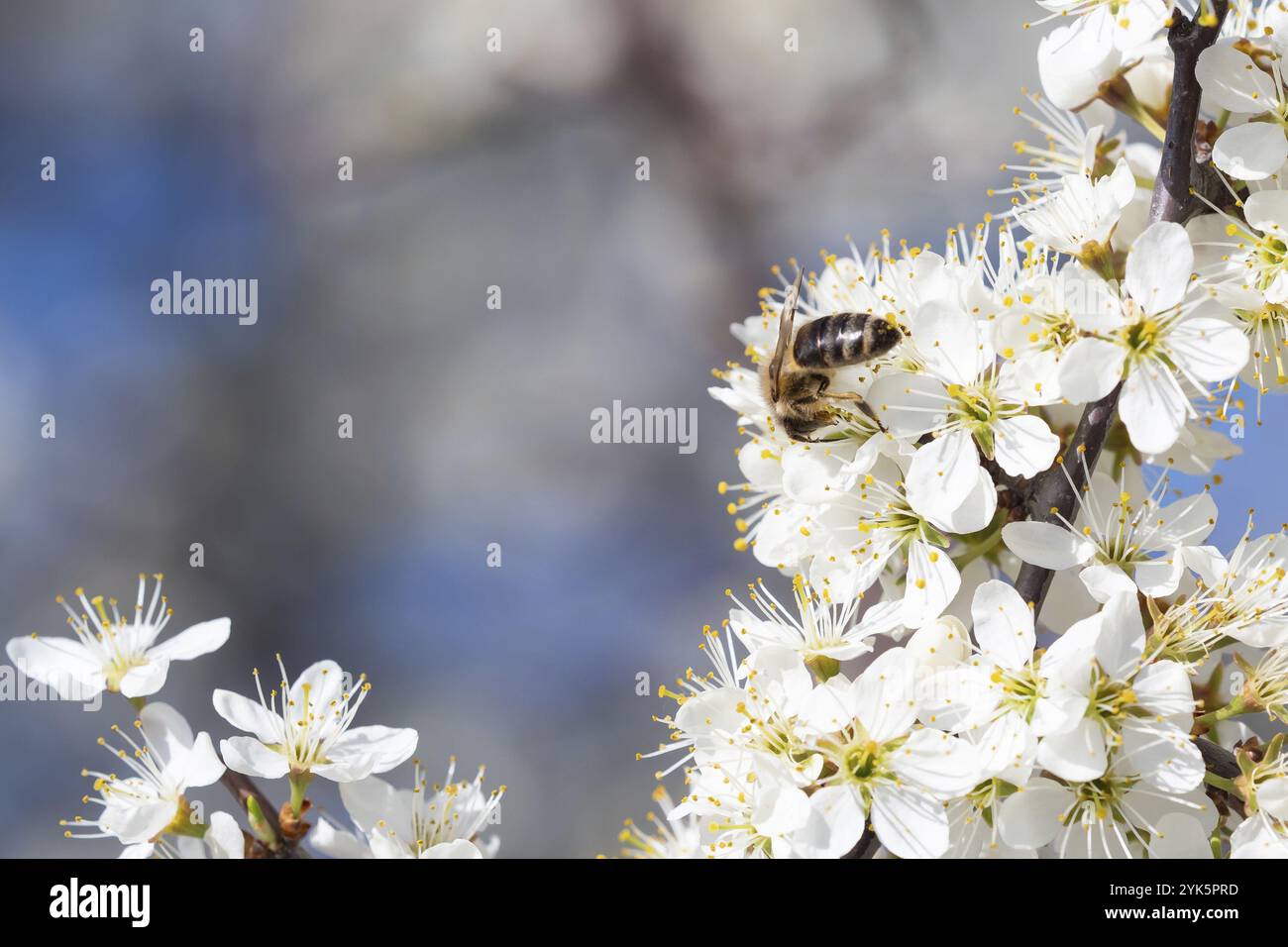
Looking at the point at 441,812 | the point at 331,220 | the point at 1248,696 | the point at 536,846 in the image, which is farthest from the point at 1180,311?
the point at 331,220

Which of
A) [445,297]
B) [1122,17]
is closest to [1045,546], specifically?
[1122,17]

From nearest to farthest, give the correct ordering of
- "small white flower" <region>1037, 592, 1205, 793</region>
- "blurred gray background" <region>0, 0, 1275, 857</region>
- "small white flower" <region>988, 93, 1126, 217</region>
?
"small white flower" <region>1037, 592, 1205, 793</region> → "small white flower" <region>988, 93, 1126, 217</region> → "blurred gray background" <region>0, 0, 1275, 857</region>

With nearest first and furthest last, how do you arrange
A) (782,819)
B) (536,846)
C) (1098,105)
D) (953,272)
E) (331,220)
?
(782,819) → (953,272) → (1098,105) → (536,846) → (331,220)

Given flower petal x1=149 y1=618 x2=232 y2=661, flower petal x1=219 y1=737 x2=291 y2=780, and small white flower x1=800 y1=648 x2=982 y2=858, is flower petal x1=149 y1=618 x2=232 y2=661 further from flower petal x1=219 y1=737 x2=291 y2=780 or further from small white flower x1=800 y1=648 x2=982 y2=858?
small white flower x1=800 y1=648 x2=982 y2=858

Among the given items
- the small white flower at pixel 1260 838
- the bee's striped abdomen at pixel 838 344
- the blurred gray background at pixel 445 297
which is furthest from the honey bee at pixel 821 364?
the blurred gray background at pixel 445 297

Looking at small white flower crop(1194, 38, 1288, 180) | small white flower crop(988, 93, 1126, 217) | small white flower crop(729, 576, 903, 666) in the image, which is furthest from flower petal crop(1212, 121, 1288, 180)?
small white flower crop(729, 576, 903, 666)
